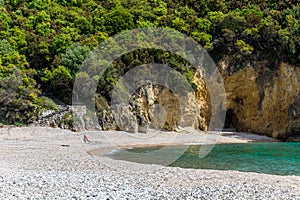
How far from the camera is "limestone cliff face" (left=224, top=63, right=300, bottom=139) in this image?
41188 millimetres

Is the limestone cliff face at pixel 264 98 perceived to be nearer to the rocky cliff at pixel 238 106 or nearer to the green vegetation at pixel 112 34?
the rocky cliff at pixel 238 106

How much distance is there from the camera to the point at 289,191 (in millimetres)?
11758

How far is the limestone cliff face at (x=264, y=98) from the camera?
41188mm

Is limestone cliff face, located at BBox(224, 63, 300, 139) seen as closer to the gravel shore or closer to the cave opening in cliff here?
the cave opening in cliff

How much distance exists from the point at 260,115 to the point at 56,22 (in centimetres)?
2910

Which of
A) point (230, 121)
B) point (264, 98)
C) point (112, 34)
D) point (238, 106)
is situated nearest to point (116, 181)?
point (112, 34)

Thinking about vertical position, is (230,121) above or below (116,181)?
above

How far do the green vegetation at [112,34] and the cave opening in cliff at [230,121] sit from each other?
22.1 feet

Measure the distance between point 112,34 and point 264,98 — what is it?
64.4 feet

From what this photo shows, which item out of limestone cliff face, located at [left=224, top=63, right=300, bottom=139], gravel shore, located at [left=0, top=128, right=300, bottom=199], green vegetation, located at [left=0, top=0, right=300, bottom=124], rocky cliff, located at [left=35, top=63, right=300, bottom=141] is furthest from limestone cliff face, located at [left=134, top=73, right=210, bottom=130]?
gravel shore, located at [left=0, top=128, right=300, bottom=199]

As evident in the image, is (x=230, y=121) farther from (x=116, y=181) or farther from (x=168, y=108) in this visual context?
(x=116, y=181)

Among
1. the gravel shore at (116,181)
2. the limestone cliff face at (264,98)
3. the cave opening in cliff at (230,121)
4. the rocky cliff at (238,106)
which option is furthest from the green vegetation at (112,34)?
the gravel shore at (116,181)

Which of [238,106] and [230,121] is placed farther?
[230,121]

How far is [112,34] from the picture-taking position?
44812mm
